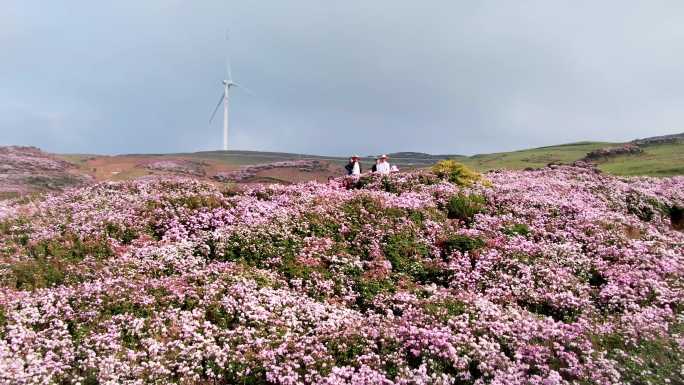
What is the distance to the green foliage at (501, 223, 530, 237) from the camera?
63.5ft

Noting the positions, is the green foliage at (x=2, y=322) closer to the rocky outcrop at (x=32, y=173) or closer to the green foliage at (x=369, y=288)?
the green foliage at (x=369, y=288)

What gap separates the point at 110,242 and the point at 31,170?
162ft

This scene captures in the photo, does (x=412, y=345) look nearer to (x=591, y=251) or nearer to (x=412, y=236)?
(x=412, y=236)

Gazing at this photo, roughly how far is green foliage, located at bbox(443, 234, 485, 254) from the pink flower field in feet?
0.33

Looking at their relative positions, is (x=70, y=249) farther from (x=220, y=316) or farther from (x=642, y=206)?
(x=642, y=206)

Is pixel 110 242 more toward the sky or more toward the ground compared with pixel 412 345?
more toward the sky

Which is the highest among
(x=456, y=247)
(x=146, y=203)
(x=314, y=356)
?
(x=146, y=203)

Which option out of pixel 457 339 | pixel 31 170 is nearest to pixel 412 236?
pixel 457 339

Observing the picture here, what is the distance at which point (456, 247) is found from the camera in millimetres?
18062

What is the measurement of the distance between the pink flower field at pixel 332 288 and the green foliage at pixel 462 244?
0.33ft

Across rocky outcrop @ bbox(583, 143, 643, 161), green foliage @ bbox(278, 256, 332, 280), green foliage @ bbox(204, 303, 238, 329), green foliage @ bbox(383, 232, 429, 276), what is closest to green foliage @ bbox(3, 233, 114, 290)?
green foliage @ bbox(204, 303, 238, 329)

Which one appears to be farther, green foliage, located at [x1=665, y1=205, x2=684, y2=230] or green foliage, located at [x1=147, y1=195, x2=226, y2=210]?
green foliage, located at [x1=665, y1=205, x2=684, y2=230]

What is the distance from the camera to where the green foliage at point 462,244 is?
18047 mm

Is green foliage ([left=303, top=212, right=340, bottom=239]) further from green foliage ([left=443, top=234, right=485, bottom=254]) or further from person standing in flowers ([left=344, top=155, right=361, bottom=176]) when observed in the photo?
person standing in flowers ([left=344, top=155, right=361, bottom=176])
